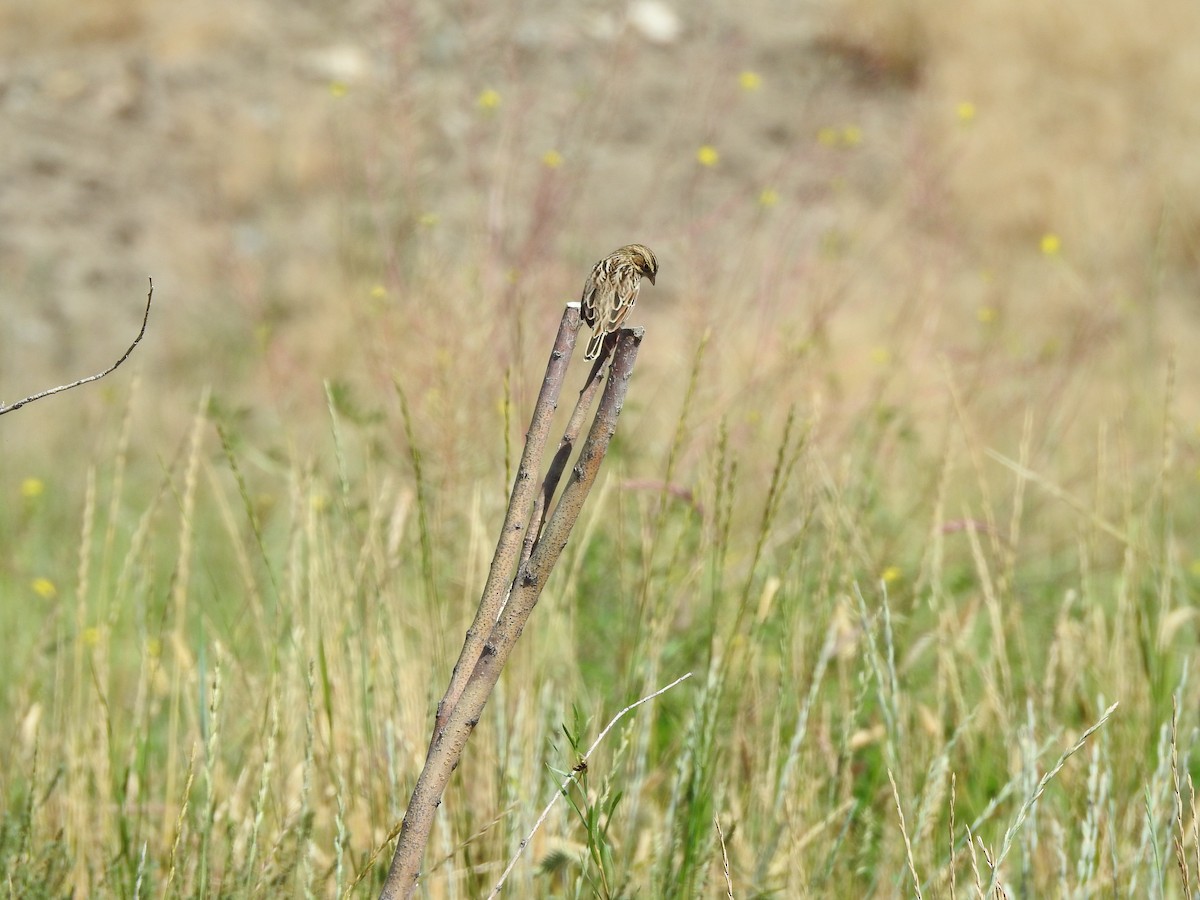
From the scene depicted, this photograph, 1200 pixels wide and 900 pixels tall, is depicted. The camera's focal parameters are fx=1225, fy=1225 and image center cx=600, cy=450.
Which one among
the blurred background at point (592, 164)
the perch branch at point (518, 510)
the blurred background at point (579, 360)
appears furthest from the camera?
the blurred background at point (592, 164)

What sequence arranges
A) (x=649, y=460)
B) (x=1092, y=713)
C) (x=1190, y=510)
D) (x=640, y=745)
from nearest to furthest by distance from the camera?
(x=640, y=745) → (x=1092, y=713) → (x=649, y=460) → (x=1190, y=510)

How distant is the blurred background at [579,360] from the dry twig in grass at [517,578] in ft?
0.84

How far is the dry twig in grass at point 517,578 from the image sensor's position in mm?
707

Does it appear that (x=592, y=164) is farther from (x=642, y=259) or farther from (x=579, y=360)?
(x=642, y=259)

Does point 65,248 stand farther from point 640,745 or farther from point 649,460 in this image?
point 640,745

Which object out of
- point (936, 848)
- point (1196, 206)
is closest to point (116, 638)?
point (936, 848)

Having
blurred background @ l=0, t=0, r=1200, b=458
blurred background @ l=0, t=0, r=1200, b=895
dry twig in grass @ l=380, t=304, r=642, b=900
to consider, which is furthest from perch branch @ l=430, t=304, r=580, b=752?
blurred background @ l=0, t=0, r=1200, b=458

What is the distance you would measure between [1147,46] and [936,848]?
6.34 m

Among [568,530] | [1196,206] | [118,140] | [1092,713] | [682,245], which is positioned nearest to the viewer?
[568,530]

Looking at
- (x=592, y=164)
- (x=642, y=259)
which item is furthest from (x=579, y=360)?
(x=592, y=164)

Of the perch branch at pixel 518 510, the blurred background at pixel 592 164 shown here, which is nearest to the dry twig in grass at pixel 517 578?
the perch branch at pixel 518 510

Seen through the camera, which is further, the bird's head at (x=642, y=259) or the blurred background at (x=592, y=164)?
the blurred background at (x=592, y=164)

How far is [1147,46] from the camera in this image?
21.8 feet

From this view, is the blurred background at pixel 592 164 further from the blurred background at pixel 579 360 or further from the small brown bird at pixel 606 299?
the small brown bird at pixel 606 299
